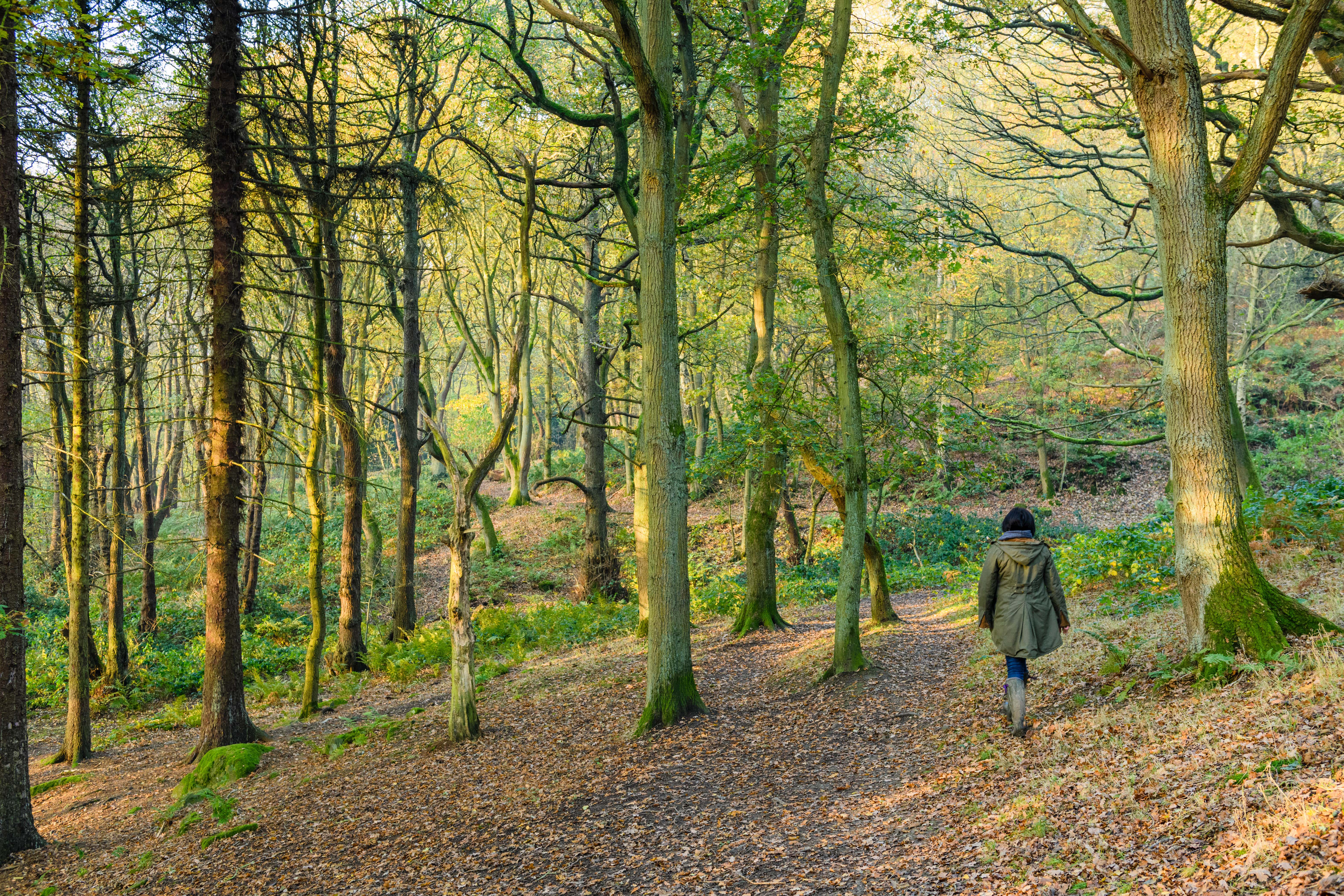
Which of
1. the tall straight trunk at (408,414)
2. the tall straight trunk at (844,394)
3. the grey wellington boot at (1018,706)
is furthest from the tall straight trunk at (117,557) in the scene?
the grey wellington boot at (1018,706)

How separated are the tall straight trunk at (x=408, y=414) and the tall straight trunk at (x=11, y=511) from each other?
21.3ft

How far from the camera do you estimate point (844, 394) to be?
30.7 feet

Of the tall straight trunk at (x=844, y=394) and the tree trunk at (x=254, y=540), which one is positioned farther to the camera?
the tree trunk at (x=254, y=540)

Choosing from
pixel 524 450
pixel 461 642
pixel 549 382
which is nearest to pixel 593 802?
pixel 461 642

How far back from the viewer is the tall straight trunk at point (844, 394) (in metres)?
9.15

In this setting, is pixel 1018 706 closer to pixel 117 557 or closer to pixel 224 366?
pixel 224 366

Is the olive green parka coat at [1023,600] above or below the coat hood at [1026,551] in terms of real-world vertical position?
below

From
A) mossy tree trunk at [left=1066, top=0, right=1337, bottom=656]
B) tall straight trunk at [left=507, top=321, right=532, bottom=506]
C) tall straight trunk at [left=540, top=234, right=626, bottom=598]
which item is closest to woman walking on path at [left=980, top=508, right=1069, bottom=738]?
mossy tree trunk at [left=1066, top=0, right=1337, bottom=656]

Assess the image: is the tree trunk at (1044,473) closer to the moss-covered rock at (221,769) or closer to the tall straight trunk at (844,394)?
the tall straight trunk at (844,394)

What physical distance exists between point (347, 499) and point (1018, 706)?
10.6m

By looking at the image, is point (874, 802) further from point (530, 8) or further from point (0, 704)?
point (530, 8)

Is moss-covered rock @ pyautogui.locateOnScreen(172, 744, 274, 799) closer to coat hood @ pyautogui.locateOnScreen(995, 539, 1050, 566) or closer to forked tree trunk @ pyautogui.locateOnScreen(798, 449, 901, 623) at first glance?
forked tree trunk @ pyautogui.locateOnScreen(798, 449, 901, 623)

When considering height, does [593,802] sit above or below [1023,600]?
below

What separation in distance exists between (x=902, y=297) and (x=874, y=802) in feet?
67.9
